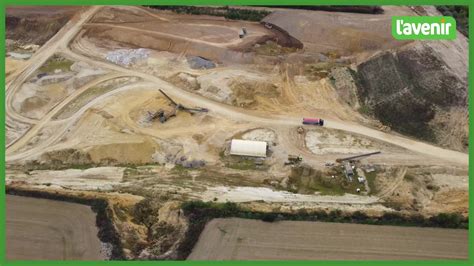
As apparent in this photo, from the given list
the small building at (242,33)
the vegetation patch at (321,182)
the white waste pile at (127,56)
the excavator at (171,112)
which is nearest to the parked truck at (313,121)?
the vegetation patch at (321,182)

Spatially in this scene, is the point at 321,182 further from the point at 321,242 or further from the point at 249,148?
the point at 249,148

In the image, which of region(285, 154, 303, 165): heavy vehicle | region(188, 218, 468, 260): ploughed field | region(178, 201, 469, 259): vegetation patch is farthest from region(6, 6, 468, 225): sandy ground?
region(188, 218, 468, 260): ploughed field

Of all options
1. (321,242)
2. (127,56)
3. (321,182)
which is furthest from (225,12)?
(321,242)

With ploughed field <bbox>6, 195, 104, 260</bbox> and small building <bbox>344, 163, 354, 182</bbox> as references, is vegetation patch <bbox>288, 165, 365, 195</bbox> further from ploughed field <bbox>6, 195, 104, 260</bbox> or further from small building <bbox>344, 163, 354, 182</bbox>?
ploughed field <bbox>6, 195, 104, 260</bbox>

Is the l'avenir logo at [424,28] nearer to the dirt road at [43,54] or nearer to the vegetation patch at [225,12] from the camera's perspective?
the vegetation patch at [225,12]

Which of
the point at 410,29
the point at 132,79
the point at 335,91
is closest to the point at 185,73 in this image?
the point at 132,79

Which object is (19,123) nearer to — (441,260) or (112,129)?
(112,129)
